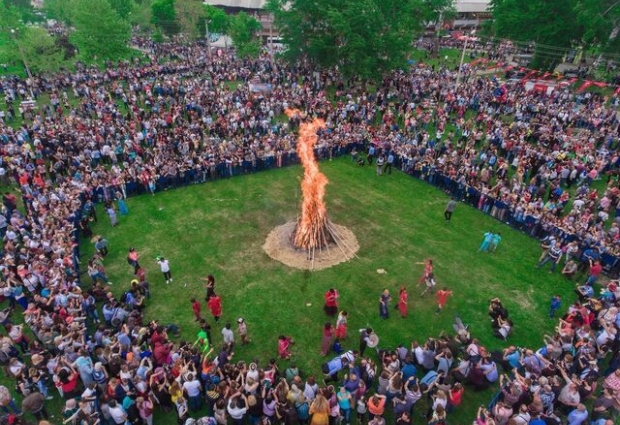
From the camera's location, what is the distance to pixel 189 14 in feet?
189

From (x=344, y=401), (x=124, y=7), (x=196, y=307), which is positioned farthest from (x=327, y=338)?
(x=124, y=7)

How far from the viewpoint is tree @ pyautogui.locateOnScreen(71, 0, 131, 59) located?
4041 cm

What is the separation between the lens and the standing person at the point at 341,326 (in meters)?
13.9

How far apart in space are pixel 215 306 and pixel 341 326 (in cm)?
449

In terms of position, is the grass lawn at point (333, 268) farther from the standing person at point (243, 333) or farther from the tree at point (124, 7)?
the tree at point (124, 7)

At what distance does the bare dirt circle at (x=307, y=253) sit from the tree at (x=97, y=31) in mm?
32427

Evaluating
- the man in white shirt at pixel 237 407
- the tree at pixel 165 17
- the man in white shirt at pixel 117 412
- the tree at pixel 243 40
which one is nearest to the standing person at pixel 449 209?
the man in white shirt at pixel 237 407

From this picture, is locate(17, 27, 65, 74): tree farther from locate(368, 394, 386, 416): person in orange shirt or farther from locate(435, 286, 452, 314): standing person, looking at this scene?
locate(368, 394, 386, 416): person in orange shirt

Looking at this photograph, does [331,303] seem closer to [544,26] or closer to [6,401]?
[6,401]

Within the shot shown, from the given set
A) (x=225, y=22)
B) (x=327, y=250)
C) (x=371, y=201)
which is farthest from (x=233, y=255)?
(x=225, y=22)

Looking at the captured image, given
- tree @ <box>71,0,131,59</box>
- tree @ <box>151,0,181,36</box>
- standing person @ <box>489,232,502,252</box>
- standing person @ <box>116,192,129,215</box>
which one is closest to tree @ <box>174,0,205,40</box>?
tree @ <box>151,0,181,36</box>

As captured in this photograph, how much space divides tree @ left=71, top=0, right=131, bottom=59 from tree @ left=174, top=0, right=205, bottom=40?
1677cm

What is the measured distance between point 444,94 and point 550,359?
30.1 meters

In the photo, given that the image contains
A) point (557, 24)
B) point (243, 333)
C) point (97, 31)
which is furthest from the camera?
point (97, 31)
